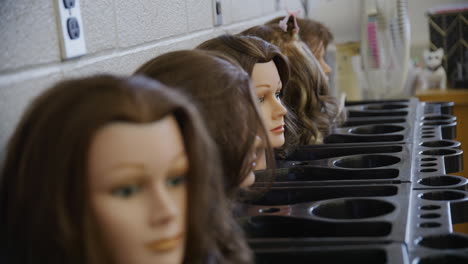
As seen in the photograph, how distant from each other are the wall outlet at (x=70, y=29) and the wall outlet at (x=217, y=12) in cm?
97

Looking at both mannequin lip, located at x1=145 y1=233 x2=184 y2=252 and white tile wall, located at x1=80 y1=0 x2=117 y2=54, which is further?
white tile wall, located at x1=80 y1=0 x2=117 y2=54

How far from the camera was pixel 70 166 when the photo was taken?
651mm

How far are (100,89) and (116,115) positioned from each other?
0.15ft

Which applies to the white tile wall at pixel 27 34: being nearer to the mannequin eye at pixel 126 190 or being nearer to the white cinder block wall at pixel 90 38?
the white cinder block wall at pixel 90 38

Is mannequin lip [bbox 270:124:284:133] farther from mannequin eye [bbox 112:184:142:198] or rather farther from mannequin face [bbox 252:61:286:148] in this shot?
mannequin eye [bbox 112:184:142:198]

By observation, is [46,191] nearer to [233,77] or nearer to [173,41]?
[233,77]

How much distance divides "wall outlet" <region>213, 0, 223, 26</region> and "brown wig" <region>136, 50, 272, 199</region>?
105 centimetres

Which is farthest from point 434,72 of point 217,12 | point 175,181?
point 175,181

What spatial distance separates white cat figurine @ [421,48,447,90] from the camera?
3.87m

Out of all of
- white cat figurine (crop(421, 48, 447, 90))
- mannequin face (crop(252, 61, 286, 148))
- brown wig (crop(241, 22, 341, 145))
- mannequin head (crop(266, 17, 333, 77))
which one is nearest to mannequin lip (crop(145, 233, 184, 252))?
mannequin face (crop(252, 61, 286, 148))

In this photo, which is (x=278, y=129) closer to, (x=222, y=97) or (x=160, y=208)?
(x=222, y=97)

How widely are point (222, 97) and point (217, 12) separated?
116 centimetres

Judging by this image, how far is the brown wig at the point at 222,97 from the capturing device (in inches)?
39.9

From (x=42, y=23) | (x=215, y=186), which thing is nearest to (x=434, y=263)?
(x=215, y=186)
